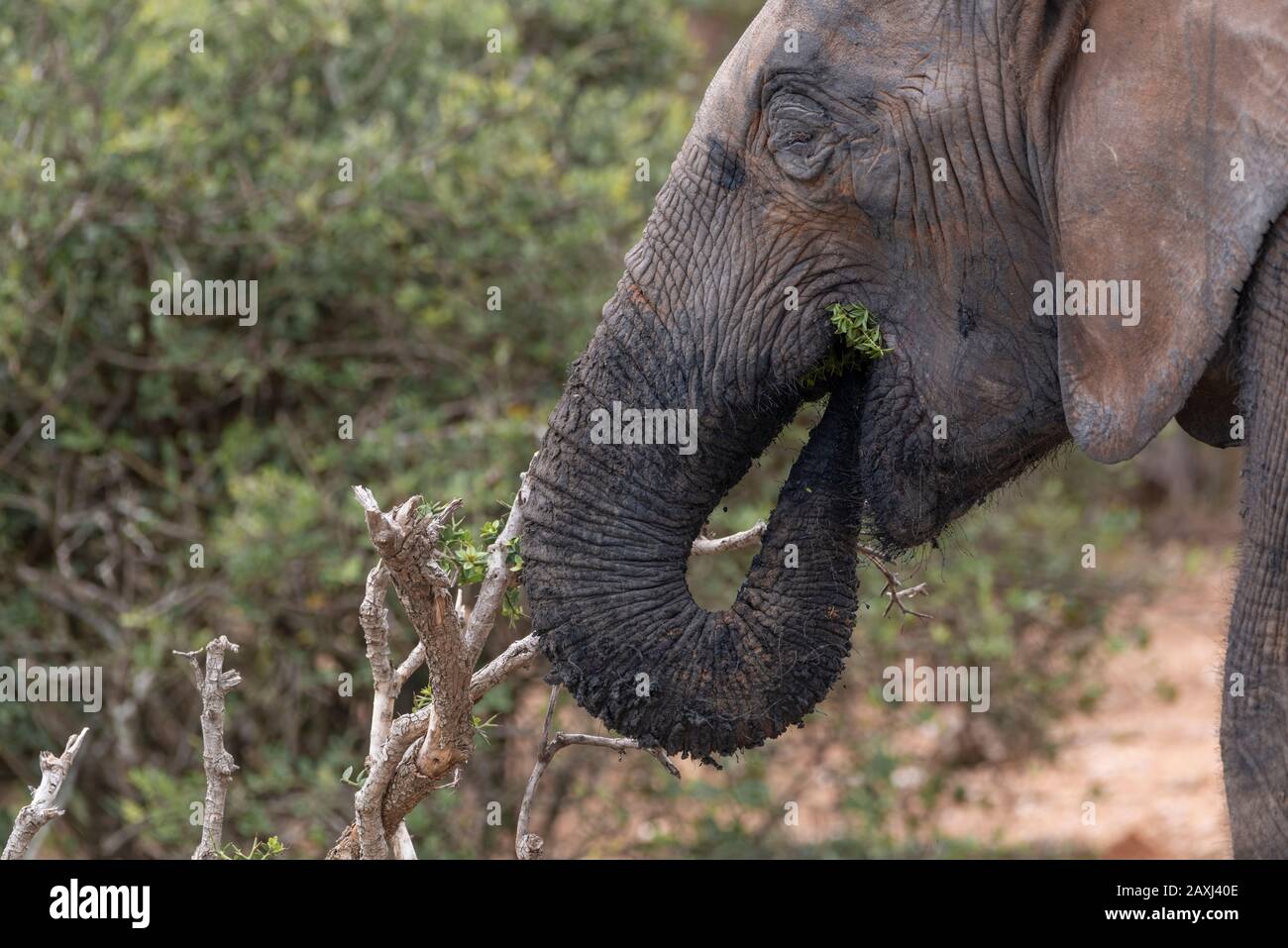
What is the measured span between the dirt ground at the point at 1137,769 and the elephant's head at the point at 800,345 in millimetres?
3631

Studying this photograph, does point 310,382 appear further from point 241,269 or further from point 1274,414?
point 1274,414

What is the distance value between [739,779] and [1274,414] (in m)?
3.86

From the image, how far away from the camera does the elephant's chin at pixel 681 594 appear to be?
10.2ft

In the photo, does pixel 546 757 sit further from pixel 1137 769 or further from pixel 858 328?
pixel 1137 769

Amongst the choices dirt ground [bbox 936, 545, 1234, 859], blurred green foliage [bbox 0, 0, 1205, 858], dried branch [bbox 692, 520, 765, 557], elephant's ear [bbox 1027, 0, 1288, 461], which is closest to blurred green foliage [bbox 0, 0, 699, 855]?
blurred green foliage [bbox 0, 0, 1205, 858]

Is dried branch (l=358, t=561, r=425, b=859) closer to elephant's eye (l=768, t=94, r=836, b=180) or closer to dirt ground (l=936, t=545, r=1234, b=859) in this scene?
elephant's eye (l=768, t=94, r=836, b=180)

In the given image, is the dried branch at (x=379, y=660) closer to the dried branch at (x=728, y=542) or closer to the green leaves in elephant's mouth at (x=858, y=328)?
the dried branch at (x=728, y=542)

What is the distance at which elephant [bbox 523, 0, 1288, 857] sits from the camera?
2.82 metres

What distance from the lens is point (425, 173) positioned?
19.4ft

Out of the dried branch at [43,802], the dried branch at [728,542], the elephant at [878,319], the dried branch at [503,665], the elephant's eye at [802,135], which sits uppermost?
the elephant's eye at [802,135]

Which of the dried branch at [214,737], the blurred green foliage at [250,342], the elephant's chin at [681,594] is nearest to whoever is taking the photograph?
the dried branch at [214,737]

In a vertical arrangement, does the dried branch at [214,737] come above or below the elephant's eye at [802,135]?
below

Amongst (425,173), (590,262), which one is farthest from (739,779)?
(425,173)

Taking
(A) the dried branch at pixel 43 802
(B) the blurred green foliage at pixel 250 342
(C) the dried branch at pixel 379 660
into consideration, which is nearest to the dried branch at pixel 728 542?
(C) the dried branch at pixel 379 660
